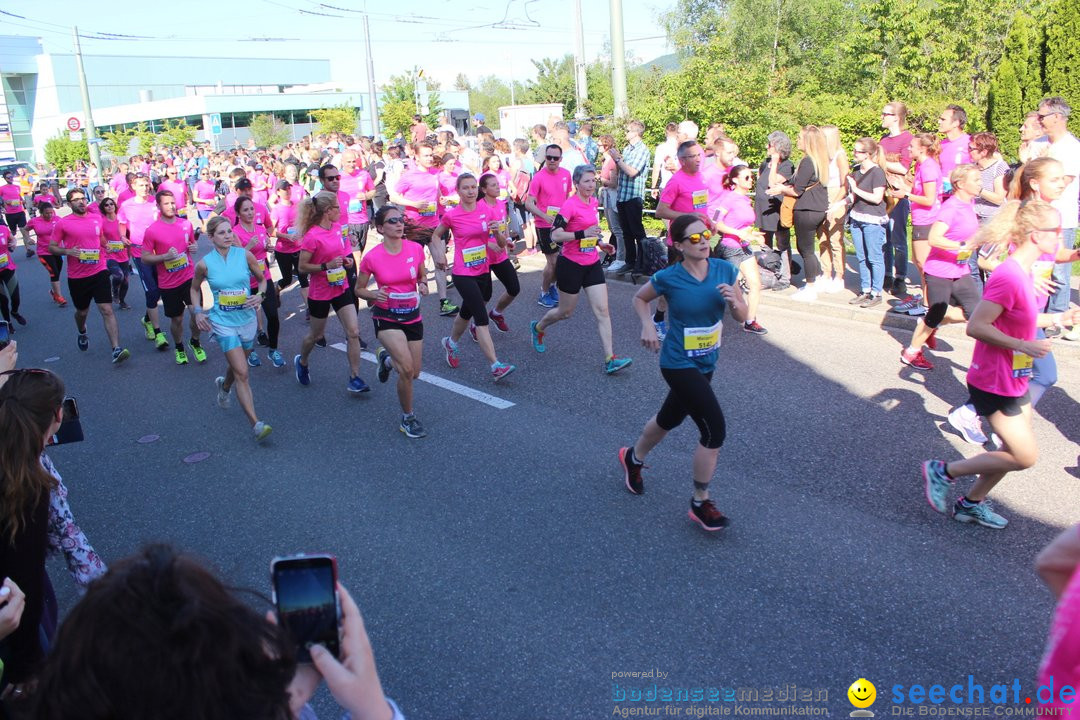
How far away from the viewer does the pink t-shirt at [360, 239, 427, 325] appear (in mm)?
6574

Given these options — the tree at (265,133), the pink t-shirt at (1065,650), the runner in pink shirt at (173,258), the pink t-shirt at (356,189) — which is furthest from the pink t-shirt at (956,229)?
the tree at (265,133)

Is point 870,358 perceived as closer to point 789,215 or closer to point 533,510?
point 789,215

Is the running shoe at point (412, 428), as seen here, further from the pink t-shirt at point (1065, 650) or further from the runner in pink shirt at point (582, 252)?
the pink t-shirt at point (1065, 650)

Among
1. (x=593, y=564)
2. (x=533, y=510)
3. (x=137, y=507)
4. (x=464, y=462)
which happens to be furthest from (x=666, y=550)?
(x=137, y=507)

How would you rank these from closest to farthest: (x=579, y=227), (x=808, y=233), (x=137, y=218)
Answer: (x=579, y=227), (x=808, y=233), (x=137, y=218)

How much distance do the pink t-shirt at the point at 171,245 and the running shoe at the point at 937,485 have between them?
24.3 feet

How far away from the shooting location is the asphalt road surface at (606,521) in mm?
3639

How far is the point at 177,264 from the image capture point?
8.91m

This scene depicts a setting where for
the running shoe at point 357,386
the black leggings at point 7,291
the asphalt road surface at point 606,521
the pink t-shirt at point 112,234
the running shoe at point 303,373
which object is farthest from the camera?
the black leggings at point 7,291

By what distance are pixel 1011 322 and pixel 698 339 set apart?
5.28 ft

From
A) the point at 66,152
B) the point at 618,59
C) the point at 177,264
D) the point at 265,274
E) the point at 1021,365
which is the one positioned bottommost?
the point at 1021,365

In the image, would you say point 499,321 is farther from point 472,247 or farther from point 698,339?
point 698,339

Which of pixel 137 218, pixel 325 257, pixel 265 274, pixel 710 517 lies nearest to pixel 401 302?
pixel 325 257

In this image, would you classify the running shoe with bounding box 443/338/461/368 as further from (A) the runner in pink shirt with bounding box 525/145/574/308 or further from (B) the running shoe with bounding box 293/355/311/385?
(A) the runner in pink shirt with bounding box 525/145/574/308
